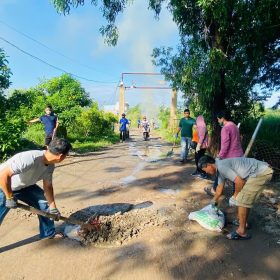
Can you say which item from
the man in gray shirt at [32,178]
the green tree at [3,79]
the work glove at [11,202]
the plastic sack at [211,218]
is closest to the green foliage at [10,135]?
the green tree at [3,79]

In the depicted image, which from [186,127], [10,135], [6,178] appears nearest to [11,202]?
[6,178]

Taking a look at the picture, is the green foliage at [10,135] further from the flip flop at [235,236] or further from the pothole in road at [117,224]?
the flip flop at [235,236]

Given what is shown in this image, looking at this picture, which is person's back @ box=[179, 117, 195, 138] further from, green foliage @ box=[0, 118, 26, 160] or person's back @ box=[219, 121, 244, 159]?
green foliage @ box=[0, 118, 26, 160]

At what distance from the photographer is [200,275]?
13.2 feet

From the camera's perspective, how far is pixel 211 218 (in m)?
5.27

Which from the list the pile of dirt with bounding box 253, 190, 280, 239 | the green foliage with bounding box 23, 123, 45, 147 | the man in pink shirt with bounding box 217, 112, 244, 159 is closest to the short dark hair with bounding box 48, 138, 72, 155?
the man in pink shirt with bounding box 217, 112, 244, 159

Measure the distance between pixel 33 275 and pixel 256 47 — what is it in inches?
310

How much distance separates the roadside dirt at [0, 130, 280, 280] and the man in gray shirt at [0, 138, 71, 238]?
0.53m

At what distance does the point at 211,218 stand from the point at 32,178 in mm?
2675

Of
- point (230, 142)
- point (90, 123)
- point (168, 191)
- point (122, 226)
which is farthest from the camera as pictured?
point (90, 123)

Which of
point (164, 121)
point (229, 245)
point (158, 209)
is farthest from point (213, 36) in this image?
point (164, 121)

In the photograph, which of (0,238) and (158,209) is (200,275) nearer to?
(158,209)

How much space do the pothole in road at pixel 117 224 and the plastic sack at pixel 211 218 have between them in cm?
55

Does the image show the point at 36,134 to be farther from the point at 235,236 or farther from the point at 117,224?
the point at 235,236
